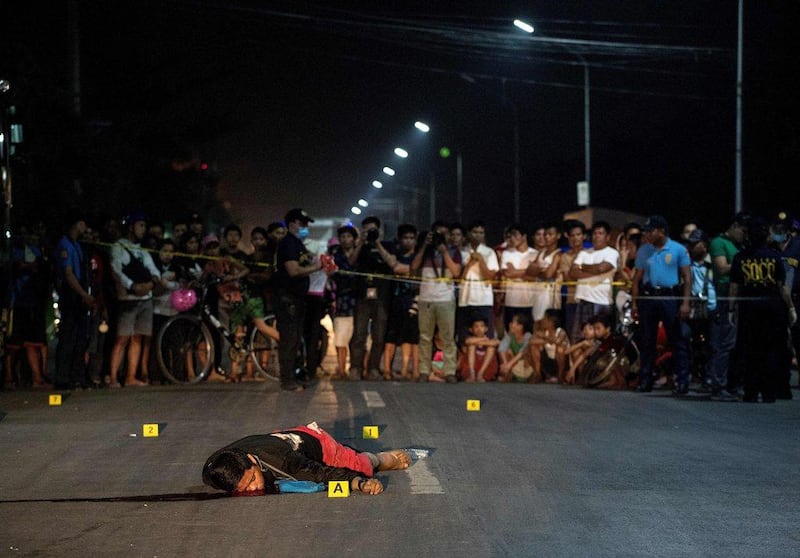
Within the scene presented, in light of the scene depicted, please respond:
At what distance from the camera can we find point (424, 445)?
1109 cm

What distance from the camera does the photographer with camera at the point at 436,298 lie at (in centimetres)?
1888

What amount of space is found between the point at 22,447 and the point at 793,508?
652cm

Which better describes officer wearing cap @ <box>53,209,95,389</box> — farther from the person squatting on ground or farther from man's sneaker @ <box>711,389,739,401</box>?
the person squatting on ground

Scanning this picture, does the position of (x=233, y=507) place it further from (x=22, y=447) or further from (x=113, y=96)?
(x=113, y=96)

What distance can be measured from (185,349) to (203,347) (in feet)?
0.89

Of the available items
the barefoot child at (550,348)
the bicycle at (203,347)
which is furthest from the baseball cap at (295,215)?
the barefoot child at (550,348)

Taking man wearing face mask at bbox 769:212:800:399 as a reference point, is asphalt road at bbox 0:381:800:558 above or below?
below

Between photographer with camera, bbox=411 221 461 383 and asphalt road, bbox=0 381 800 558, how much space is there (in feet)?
11.3

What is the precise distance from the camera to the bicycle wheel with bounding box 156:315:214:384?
17.8m

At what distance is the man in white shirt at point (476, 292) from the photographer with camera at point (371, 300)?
108cm

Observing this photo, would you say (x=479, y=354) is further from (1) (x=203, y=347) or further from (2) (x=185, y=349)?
(2) (x=185, y=349)

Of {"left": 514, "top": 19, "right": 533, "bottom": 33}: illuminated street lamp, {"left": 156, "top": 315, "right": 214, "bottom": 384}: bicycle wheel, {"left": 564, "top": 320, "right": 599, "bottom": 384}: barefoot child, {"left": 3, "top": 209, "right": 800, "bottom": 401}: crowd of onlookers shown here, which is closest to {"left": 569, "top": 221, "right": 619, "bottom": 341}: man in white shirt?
{"left": 3, "top": 209, "right": 800, "bottom": 401}: crowd of onlookers

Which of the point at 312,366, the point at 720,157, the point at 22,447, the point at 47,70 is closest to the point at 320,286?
the point at 312,366

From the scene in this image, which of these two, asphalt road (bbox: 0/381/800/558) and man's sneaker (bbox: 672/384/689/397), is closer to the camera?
asphalt road (bbox: 0/381/800/558)
